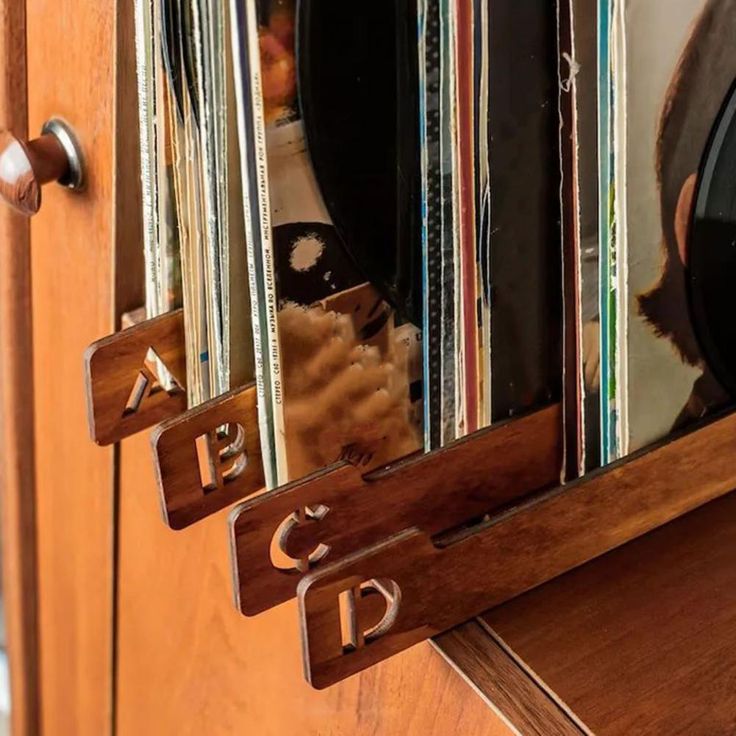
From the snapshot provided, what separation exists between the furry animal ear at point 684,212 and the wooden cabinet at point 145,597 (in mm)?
167

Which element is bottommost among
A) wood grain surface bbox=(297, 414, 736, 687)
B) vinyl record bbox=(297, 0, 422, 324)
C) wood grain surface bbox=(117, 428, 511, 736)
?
wood grain surface bbox=(117, 428, 511, 736)

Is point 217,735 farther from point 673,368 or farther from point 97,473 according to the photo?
point 673,368

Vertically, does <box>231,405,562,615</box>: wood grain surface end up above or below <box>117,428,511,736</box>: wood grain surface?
above

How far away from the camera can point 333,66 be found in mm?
491

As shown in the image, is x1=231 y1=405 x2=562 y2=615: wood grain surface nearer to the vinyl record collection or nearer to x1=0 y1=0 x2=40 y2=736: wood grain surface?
the vinyl record collection

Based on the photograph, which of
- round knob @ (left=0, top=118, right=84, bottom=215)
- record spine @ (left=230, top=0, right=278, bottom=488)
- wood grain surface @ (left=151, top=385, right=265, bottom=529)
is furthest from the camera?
round knob @ (left=0, top=118, right=84, bottom=215)

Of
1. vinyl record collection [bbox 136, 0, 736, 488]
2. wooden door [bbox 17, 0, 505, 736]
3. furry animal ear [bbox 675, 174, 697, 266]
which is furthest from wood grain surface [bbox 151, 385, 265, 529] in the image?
furry animal ear [bbox 675, 174, 697, 266]

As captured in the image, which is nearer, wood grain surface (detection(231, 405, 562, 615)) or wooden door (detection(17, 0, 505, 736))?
wood grain surface (detection(231, 405, 562, 615))

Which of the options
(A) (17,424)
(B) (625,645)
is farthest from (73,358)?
(B) (625,645)

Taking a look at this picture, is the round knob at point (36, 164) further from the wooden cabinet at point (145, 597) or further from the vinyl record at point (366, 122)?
the vinyl record at point (366, 122)

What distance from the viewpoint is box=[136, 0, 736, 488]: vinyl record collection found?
0.49 metres

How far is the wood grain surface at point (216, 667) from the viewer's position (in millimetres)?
595

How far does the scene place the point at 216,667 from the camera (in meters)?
0.81

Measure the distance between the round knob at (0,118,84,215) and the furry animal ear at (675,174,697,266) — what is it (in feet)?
1.27
